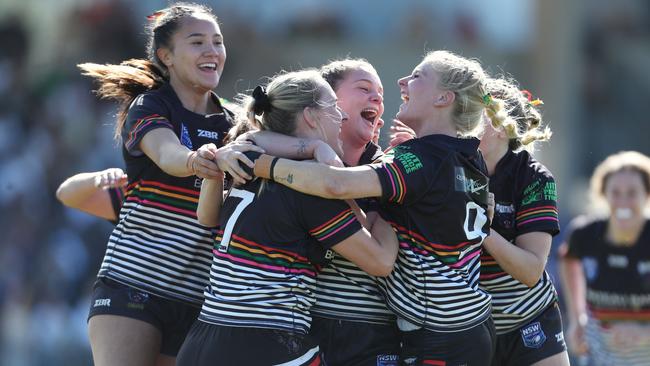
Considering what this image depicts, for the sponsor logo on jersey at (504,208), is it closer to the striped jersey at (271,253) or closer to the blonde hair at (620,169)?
the striped jersey at (271,253)

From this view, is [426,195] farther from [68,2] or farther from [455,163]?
[68,2]

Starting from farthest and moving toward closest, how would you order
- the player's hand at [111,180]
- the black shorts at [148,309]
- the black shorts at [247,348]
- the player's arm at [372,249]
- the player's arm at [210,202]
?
the player's hand at [111,180], the black shorts at [148,309], the player's arm at [210,202], the player's arm at [372,249], the black shorts at [247,348]

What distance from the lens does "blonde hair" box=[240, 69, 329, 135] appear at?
13.5ft

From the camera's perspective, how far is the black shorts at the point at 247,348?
3.85 m

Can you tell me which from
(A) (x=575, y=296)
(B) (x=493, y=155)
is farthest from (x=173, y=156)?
(A) (x=575, y=296)

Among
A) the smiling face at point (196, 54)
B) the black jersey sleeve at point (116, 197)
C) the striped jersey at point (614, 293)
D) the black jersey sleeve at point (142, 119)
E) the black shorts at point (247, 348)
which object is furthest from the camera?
the striped jersey at point (614, 293)

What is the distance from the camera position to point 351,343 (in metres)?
4.26

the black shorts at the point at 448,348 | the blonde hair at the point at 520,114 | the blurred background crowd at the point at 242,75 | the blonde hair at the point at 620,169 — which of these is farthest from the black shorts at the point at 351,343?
the blurred background crowd at the point at 242,75

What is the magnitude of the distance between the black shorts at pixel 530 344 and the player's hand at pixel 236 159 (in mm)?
1519

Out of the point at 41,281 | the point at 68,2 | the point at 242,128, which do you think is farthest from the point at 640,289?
the point at 68,2

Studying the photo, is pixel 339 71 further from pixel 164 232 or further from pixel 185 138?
pixel 164 232

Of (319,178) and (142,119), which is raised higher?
(142,119)

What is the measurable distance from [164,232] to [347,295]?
905 millimetres

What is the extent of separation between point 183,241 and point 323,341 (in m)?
0.83
